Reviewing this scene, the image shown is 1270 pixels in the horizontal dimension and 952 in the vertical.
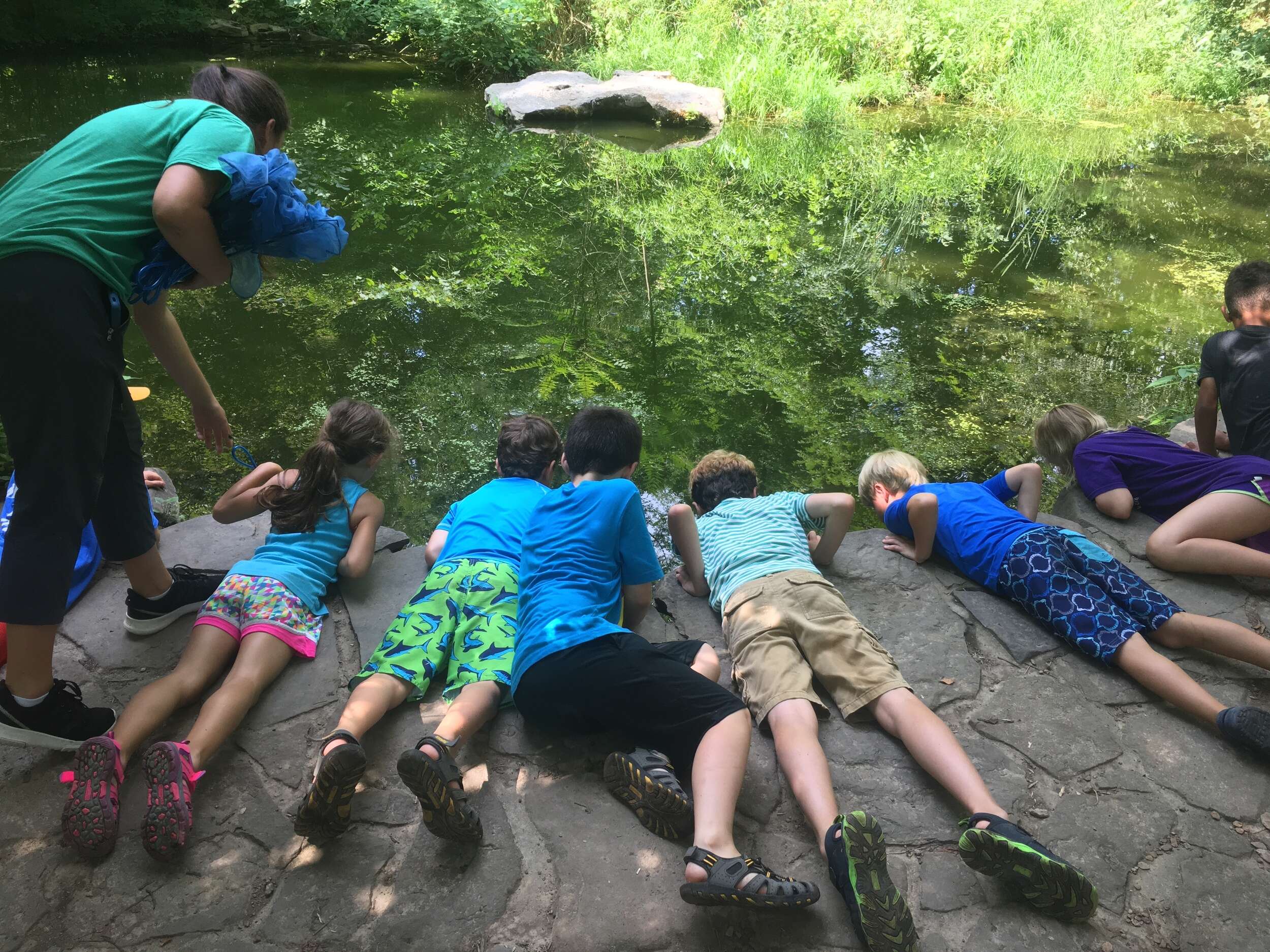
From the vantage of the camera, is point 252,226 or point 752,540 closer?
point 252,226

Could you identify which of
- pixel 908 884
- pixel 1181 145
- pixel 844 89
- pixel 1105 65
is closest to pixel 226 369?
pixel 908 884

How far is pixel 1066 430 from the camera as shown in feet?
10.7

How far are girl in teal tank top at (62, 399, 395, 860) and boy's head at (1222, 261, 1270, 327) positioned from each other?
10.5 ft

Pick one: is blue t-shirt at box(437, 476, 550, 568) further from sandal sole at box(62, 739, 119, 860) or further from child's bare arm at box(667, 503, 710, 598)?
sandal sole at box(62, 739, 119, 860)

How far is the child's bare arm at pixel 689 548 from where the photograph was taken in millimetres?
2504

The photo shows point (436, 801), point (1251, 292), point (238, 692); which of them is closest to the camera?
point (436, 801)

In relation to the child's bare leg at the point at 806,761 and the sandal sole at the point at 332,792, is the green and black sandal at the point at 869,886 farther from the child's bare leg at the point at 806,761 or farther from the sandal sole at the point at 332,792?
the sandal sole at the point at 332,792

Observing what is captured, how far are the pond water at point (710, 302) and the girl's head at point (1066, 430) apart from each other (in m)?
0.48

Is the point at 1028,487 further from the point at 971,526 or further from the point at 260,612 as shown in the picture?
the point at 260,612

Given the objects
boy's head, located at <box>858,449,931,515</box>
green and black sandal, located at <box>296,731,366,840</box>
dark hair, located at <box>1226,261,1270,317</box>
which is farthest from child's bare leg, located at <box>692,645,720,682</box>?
dark hair, located at <box>1226,261,1270,317</box>

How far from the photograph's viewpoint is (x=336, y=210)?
6188mm

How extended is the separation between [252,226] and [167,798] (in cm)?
126

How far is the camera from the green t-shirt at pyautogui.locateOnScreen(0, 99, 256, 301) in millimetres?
1740

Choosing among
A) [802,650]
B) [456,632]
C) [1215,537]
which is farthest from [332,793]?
[1215,537]
